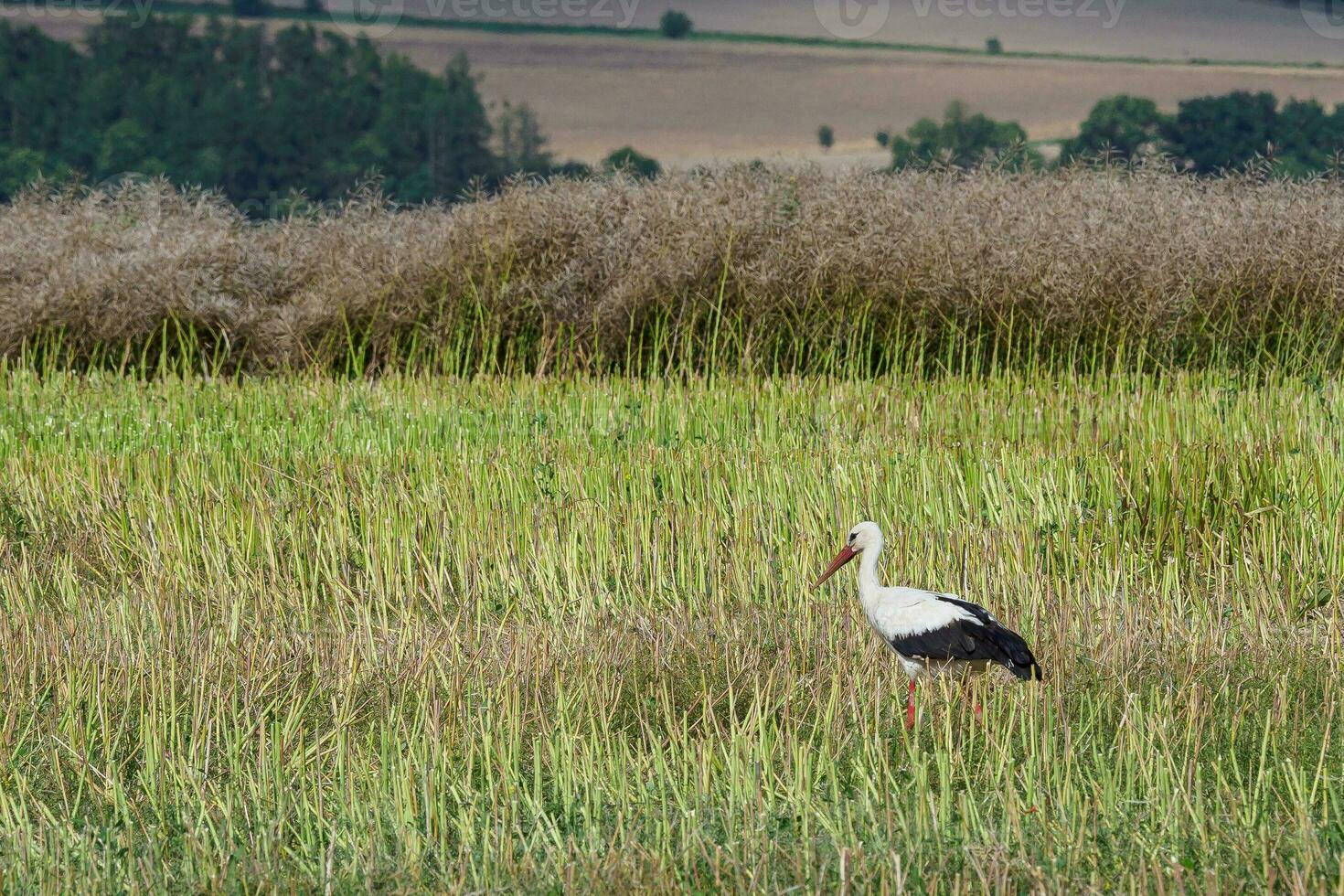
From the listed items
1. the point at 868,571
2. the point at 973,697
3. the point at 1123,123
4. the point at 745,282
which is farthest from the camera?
the point at 1123,123

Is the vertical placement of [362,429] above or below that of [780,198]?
below

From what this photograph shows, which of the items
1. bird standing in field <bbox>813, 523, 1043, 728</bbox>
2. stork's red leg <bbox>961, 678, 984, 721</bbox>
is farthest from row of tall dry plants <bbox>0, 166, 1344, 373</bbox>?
bird standing in field <bbox>813, 523, 1043, 728</bbox>

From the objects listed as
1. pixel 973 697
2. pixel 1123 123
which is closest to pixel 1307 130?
pixel 1123 123

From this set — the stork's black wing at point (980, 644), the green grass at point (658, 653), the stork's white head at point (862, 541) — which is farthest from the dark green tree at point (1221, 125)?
the stork's black wing at point (980, 644)

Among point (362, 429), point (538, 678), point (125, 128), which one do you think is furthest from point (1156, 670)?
point (125, 128)

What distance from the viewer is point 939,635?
3.18 meters

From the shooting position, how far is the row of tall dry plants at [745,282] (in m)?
9.88

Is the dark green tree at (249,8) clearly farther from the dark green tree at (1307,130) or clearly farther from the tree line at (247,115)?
the dark green tree at (1307,130)

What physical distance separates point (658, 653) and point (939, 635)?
102 cm

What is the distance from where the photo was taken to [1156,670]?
3.78 metres

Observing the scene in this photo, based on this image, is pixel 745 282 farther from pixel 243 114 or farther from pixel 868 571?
pixel 243 114

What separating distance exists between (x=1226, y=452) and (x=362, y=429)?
4.14 m

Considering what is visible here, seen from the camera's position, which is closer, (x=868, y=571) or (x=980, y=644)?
(x=980, y=644)

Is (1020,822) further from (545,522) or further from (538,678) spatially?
(545,522)
